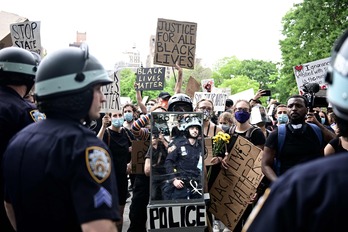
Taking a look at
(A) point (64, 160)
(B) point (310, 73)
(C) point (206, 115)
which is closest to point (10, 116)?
(A) point (64, 160)

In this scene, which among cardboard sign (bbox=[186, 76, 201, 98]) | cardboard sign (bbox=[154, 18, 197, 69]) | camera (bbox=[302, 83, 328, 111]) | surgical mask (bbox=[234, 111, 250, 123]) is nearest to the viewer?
camera (bbox=[302, 83, 328, 111])

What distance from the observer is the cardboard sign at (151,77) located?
42.6ft

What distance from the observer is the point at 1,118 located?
3.12m

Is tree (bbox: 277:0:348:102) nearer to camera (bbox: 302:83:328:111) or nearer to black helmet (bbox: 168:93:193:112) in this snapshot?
camera (bbox: 302:83:328:111)

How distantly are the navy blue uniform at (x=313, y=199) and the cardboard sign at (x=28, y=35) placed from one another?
6.45 meters

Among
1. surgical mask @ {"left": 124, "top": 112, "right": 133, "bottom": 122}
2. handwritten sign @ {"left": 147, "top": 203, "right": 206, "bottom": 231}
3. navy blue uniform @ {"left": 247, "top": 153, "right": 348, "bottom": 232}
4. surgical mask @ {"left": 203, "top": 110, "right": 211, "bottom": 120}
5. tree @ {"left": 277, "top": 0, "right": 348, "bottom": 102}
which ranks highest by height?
tree @ {"left": 277, "top": 0, "right": 348, "bottom": 102}

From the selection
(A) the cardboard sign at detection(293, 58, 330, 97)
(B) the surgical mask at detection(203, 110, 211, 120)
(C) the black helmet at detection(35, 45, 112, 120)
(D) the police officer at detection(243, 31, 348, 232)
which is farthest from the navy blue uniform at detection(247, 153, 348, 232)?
(A) the cardboard sign at detection(293, 58, 330, 97)

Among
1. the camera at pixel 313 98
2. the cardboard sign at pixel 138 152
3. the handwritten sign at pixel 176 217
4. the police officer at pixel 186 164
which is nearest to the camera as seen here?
the handwritten sign at pixel 176 217

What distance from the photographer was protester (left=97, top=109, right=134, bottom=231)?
22.1 ft

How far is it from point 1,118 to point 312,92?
373cm

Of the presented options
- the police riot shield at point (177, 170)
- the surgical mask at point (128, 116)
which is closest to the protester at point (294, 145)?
the police riot shield at point (177, 170)

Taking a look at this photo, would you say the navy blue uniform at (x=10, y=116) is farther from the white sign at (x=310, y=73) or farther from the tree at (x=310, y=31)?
the tree at (x=310, y=31)

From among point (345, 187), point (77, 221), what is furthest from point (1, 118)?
point (345, 187)

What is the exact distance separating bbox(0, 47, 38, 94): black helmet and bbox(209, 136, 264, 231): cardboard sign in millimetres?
3021
